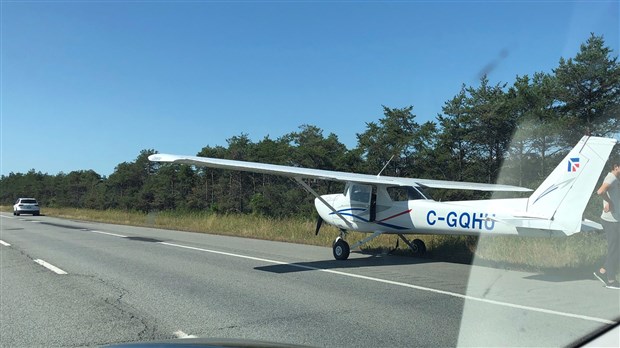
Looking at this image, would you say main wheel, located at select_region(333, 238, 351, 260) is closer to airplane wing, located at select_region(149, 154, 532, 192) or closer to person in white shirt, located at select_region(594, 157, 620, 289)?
airplane wing, located at select_region(149, 154, 532, 192)

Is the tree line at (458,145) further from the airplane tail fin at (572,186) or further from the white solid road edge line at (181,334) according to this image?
the white solid road edge line at (181,334)

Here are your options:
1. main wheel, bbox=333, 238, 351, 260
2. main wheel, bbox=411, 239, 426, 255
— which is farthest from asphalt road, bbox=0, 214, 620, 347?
main wheel, bbox=411, 239, 426, 255

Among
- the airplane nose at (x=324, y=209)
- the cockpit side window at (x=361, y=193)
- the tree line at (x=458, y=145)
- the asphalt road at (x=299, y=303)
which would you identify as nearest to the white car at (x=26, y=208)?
the tree line at (x=458, y=145)

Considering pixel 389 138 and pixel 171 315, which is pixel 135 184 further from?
pixel 171 315

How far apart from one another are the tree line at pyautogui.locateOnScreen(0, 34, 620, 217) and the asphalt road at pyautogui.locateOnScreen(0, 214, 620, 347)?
7.06 meters

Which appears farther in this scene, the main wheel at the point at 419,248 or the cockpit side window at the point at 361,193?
the main wheel at the point at 419,248

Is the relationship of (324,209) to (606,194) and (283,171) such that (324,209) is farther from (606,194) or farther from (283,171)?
(606,194)

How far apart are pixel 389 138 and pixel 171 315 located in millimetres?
30059

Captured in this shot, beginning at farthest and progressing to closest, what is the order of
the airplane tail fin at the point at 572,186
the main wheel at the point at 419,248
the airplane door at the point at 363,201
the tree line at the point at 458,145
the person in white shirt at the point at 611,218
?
the tree line at the point at 458,145 → the main wheel at the point at 419,248 → the airplane door at the point at 363,201 → the airplane tail fin at the point at 572,186 → the person in white shirt at the point at 611,218

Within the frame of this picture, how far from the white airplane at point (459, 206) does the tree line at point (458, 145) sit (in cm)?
489

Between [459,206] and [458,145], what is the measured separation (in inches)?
753

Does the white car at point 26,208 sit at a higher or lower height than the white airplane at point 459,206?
lower

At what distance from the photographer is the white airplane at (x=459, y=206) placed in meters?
8.55

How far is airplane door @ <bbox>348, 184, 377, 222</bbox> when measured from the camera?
43.7 feet
